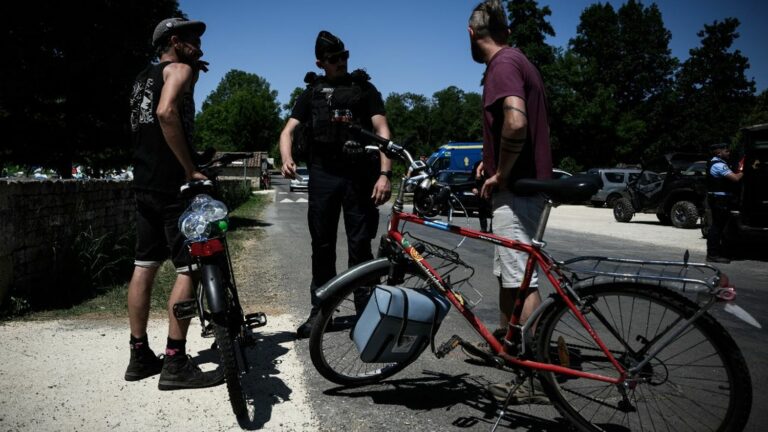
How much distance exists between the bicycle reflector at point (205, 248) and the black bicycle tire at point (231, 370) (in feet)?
1.30

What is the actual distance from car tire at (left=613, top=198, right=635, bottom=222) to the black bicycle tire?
589 inches

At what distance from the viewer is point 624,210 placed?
15531mm

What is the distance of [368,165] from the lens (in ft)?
13.0

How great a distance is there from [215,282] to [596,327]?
1875 mm

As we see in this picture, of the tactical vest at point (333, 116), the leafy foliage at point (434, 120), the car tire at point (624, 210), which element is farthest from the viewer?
the leafy foliage at point (434, 120)

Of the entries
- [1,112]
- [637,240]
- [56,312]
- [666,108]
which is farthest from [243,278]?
[666,108]

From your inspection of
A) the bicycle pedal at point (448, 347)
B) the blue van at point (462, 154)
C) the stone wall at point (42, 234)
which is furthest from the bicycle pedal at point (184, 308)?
the blue van at point (462, 154)

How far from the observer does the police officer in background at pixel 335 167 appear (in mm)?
3904

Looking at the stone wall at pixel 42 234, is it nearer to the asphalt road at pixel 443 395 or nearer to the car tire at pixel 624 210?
the asphalt road at pixel 443 395

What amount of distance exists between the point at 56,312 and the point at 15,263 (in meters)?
0.58

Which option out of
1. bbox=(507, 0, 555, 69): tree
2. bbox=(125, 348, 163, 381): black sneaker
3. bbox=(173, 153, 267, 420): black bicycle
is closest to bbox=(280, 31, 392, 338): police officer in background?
bbox=(173, 153, 267, 420): black bicycle

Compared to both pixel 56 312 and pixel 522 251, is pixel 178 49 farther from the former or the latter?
pixel 56 312

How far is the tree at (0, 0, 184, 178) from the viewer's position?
42.0 ft

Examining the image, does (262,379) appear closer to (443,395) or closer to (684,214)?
(443,395)
